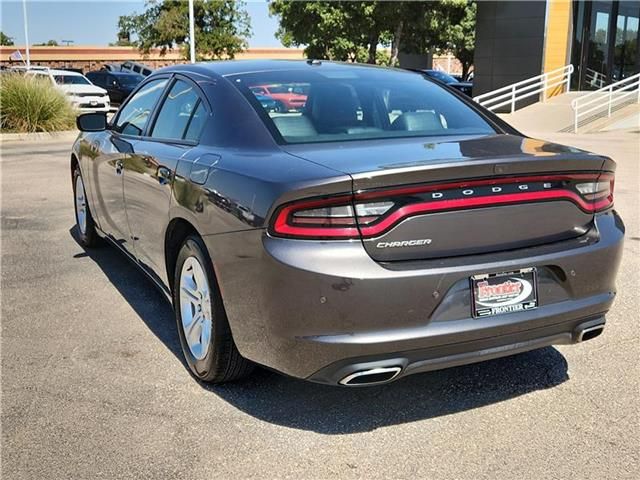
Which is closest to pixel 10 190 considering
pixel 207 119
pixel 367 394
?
pixel 207 119

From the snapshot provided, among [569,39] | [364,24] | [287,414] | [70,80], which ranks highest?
[364,24]

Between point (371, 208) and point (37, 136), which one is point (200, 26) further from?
point (371, 208)

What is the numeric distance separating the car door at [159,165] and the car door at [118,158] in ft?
0.57

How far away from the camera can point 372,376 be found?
2742mm

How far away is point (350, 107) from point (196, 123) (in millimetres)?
863

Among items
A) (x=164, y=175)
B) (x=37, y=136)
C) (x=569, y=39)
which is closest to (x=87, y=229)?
(x=164, y=175)

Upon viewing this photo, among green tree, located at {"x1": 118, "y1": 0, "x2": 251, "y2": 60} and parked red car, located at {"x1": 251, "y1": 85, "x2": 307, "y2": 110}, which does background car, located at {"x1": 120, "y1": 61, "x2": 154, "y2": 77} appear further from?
parked red car, located at {"x1": 251, "y1": 85, "x2": 307, "y2": 110}

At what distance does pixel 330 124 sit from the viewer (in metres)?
→ 3.49

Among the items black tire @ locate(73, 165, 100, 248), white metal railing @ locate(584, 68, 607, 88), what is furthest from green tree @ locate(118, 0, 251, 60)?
black tire @ locate(73, 165, 100, 248)

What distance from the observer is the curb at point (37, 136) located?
1614cm

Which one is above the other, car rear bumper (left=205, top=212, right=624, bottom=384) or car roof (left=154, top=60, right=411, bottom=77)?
car roof (left=154, top=60, right=411, bottom=77)

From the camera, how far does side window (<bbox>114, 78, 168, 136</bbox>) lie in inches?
181

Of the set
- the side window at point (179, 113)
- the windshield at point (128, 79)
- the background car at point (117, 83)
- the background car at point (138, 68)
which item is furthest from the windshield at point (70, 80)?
the side window at point (179, 113)

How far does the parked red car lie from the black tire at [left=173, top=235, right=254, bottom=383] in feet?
2.85
